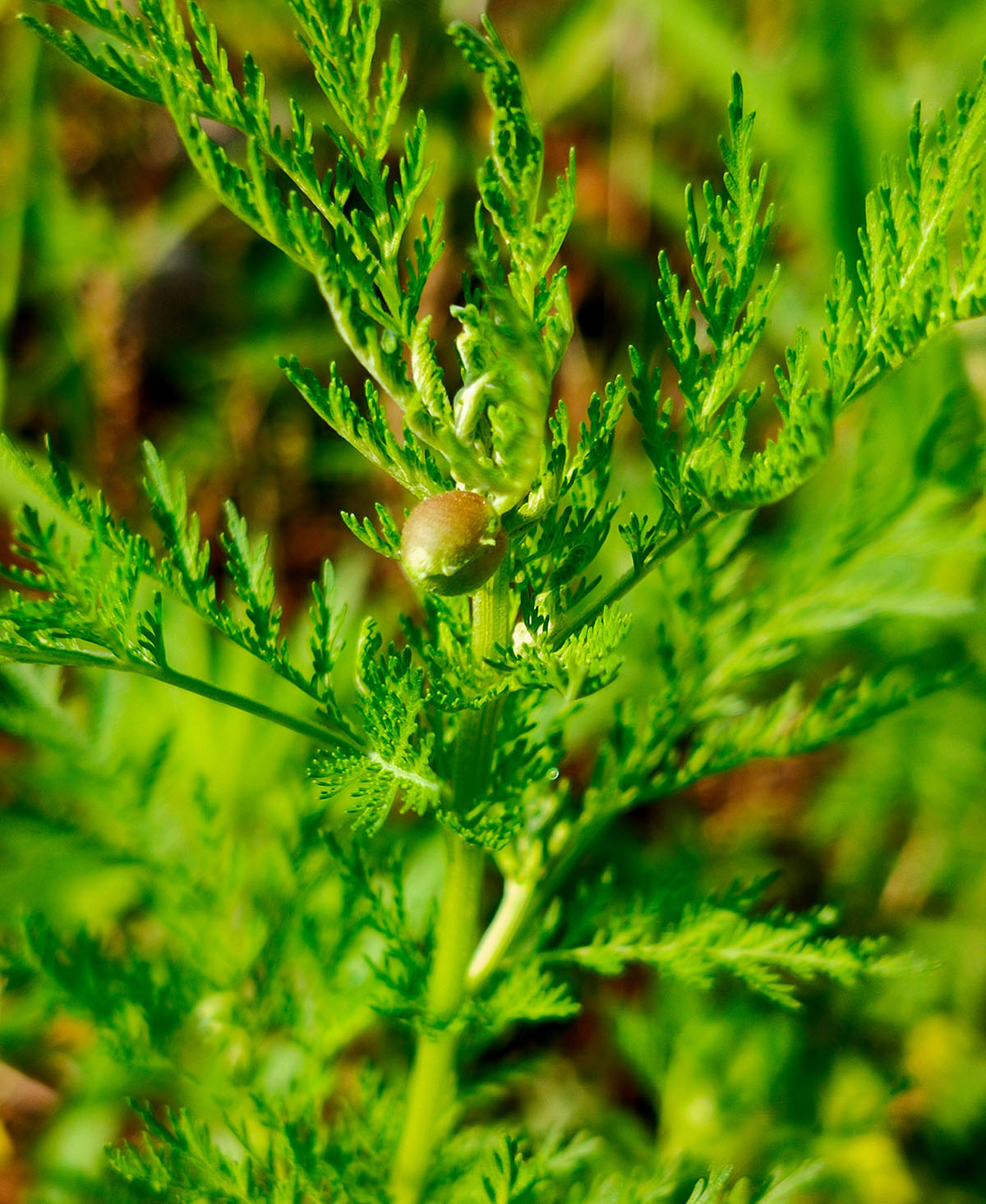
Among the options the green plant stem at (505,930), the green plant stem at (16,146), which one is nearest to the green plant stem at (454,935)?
the green plant stem at (505,930)

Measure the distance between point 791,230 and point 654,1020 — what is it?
2.00 meters

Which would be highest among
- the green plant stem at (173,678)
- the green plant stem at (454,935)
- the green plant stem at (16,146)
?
the green plant stem at (16,146)

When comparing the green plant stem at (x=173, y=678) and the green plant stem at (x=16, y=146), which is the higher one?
the green plant stem at (x=16, y=146)

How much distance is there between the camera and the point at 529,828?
1.06 m

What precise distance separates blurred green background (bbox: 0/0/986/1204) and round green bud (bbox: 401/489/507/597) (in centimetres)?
53

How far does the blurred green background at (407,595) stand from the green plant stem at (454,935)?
148mm

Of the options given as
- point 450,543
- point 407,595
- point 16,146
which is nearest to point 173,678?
point 450,543

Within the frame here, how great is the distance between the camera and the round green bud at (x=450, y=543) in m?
0.69

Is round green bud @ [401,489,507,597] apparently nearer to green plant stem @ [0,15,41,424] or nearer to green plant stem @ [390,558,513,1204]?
green plant stem @ [390,558,513,1204]

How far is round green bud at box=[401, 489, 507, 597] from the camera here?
2.26 ft

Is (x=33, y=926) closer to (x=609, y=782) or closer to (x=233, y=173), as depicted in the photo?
(x=609, y=782)

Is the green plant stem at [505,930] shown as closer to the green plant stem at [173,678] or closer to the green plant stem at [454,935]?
the green plant stem at [454,935]

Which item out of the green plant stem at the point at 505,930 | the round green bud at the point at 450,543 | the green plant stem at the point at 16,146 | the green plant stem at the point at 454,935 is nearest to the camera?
the round green bud at the point at 450,543

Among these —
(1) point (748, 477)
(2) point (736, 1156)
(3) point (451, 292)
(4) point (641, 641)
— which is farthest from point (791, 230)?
(1) point (748, 477)
